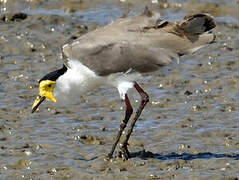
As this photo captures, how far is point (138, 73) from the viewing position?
8727 mm

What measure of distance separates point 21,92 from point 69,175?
3129 mm

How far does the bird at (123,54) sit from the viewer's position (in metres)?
8.61

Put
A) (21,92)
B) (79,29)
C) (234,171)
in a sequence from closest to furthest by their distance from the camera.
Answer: (234,171) < (21,92) < (79,29)

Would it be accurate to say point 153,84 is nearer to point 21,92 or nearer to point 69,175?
point 21,92

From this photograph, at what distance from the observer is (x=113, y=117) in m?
10.1

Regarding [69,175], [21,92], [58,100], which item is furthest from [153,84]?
[69,175]

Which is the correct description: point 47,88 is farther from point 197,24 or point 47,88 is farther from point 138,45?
point 197,24

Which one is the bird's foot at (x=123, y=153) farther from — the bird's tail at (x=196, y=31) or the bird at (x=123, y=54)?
the bird's tail at (x=196, y=31)

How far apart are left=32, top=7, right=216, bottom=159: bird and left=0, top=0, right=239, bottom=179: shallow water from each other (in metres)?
0.27

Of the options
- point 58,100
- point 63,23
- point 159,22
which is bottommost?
point 63,23

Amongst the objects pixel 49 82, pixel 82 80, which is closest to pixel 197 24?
pixel 82 80

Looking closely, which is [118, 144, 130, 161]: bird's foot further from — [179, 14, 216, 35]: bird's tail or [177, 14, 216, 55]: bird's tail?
[179, 14, 216, 35]: bird's tail

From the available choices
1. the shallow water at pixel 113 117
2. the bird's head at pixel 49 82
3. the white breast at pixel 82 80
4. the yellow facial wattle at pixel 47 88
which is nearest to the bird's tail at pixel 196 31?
the shallow water at pixel 113 117

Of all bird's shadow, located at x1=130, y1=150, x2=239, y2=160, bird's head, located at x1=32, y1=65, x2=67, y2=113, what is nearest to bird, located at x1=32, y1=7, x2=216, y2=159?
bird's head, located at x1=32, y1=65, x2=67, y2=113
